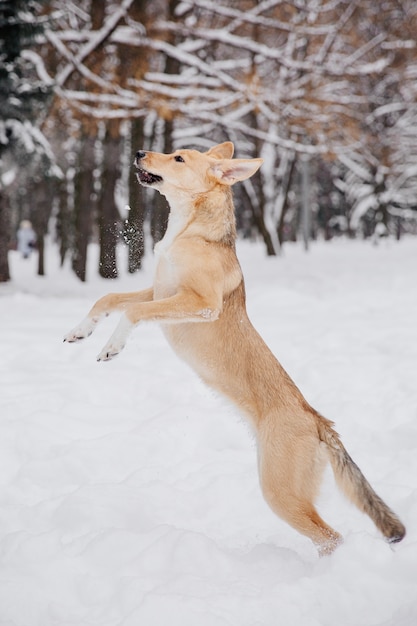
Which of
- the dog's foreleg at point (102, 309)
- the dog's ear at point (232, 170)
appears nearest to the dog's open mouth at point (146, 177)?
the dog's ear at point (232, 170)

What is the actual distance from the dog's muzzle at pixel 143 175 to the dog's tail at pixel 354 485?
1709 millimetres

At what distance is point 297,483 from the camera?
3.51 metres

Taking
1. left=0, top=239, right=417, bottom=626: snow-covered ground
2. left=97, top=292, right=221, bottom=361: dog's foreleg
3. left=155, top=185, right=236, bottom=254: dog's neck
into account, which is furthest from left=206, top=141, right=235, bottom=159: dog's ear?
left=0, top=239, right=417, bottom=626: snow-covered ground

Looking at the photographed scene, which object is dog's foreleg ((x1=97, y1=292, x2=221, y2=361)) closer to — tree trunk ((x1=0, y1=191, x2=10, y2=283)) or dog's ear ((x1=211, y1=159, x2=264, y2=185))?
dog's ear ((x1=211, y1=159, x2=264, y2=185))

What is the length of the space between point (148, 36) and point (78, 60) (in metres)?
1.57

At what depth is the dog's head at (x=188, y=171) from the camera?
380 centimetres

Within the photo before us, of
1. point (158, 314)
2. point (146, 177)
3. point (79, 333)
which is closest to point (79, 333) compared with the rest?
point (79, 333)

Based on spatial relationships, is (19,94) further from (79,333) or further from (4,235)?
(79,333)

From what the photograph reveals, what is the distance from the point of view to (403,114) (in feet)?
115

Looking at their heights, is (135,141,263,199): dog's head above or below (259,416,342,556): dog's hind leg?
above

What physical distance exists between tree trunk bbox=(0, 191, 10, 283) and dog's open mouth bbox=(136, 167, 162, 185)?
35.2 ft

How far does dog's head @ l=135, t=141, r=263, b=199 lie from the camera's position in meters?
3.80

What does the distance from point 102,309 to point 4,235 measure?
1175 centimetres

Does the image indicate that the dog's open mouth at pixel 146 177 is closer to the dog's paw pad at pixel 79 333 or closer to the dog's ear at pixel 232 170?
the dog's ear at pixel 232 170
